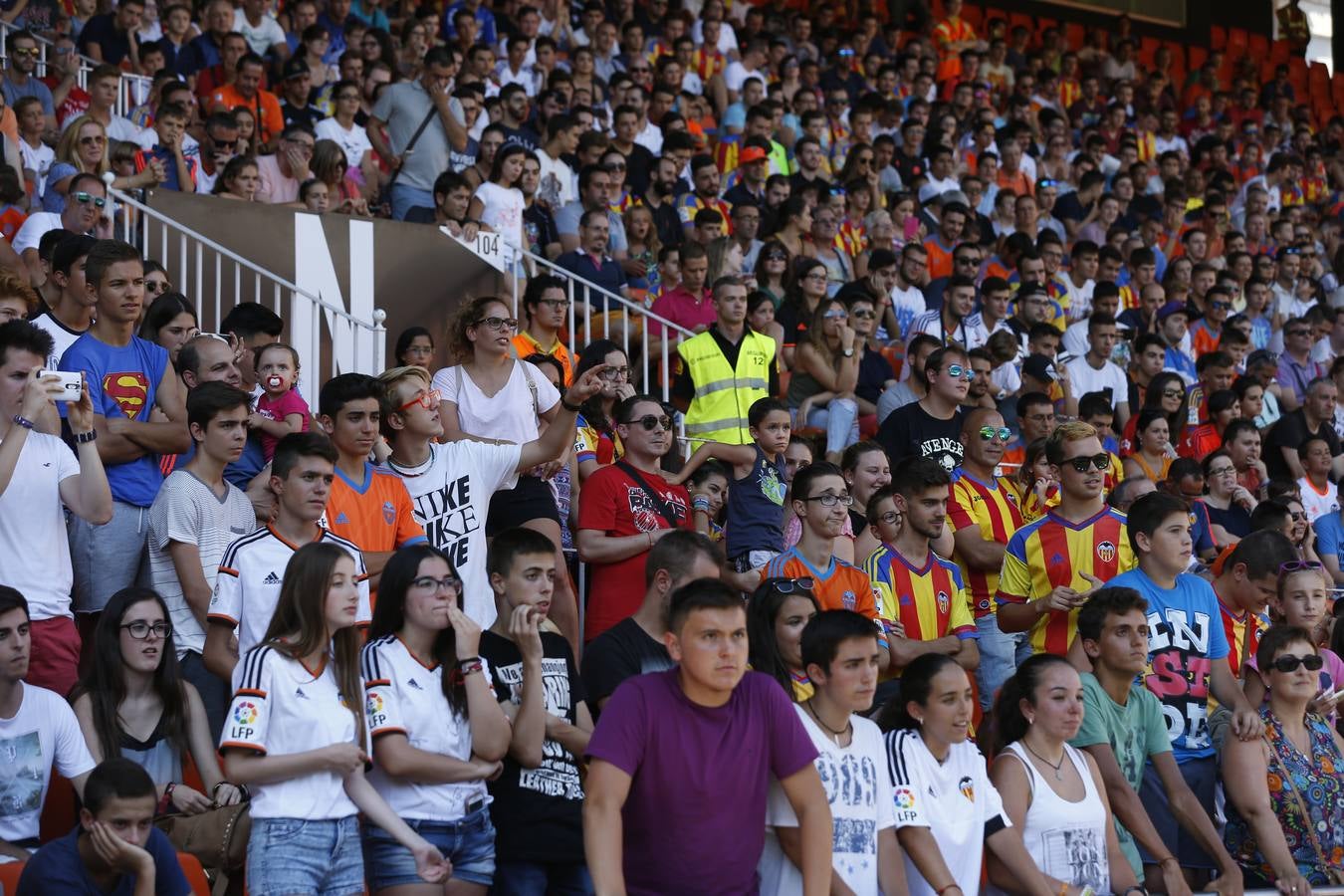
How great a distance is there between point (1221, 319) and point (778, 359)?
5478 mm

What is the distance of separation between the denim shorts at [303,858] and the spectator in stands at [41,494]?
4.57 ft

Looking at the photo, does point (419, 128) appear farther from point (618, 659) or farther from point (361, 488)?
point (618, 659)

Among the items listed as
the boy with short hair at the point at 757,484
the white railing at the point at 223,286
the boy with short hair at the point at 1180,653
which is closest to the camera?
the boy with short hair at the point at 1180,653

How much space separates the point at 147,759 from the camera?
17.6ft

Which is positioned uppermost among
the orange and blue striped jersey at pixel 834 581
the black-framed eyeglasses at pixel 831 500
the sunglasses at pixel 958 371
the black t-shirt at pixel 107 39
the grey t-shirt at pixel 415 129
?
the black t-shirt at pixel 107 39

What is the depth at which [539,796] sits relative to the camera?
5.11 meters

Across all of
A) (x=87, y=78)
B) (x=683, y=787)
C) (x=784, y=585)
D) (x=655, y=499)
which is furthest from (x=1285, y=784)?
(x=87, y=78)

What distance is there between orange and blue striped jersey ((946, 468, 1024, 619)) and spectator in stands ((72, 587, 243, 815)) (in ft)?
12.2

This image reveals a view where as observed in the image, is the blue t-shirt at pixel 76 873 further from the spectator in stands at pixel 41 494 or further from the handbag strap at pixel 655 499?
the handbag strap at pixel 655 499

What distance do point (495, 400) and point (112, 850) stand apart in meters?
3.29

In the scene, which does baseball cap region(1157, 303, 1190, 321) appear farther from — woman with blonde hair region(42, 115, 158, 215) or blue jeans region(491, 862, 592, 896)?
blue jeans region(491, 862, 592, 896)

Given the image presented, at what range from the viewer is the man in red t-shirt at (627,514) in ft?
23.5

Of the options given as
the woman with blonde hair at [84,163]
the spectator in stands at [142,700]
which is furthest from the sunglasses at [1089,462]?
the woman with blonde hair at [84,163]

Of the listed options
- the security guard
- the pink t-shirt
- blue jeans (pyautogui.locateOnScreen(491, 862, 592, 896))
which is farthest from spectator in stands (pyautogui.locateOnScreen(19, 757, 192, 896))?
the security guard
